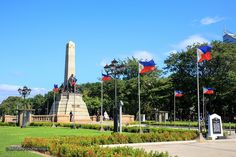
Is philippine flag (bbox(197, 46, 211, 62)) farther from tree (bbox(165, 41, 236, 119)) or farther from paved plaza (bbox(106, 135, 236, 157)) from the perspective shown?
tree (bbox(165, 41, 236, 119))

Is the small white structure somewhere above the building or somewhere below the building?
below

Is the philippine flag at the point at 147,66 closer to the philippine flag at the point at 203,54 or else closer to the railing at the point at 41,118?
the philippine flag at the point at 203,54

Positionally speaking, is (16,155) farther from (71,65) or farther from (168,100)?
(168,100)

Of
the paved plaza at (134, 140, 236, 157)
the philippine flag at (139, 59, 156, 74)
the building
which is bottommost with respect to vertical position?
the paved plaza at (134, 140, 236, 157)

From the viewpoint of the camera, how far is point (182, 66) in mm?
66062

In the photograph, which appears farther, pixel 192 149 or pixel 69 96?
pixel 69 96

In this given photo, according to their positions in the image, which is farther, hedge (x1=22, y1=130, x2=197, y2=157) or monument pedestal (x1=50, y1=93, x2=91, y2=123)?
monument pedestal (x1=50, y1=93, x2=91, y2=123)

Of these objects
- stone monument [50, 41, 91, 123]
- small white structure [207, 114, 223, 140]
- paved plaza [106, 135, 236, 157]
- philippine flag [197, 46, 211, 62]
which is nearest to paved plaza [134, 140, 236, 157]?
paved plaza [106, 135, 236, 157]

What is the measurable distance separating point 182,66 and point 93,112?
102ft

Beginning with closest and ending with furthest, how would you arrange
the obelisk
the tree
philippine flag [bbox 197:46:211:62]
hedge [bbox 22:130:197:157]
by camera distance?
hedge [bbox 22:130:197:157] < philippine flag [bbox 197:46:211:62] < the obelisk < the tree

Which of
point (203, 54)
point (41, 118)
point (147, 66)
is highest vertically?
point (203, 54)

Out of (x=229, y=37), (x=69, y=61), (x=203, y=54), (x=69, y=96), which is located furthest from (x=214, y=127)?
(x=229, y=37)

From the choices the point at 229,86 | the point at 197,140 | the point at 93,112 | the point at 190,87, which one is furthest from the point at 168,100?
the point at 197,140

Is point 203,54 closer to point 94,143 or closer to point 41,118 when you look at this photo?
point 94,143
